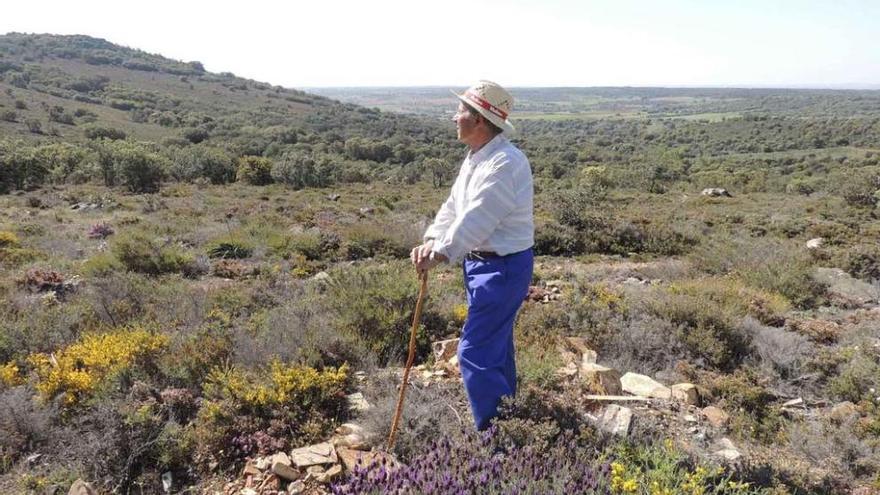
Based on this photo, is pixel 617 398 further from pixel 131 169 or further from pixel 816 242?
pixel 131 169

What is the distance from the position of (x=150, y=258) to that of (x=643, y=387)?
7501mm

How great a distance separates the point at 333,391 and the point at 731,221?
17501 millimetres

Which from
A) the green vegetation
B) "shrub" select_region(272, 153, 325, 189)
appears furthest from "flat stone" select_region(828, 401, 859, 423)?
"shrub" select_region(272, 153, 325, 189)

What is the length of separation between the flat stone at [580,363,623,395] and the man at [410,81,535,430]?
1008 mm

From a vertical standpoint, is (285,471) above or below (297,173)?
above

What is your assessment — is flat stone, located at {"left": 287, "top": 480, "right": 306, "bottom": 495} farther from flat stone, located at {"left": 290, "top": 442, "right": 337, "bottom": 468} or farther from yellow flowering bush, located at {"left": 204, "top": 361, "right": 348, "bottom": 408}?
yellow flowering bush, located at {"left": 204, "top": 361, "right": 348, "bottom": 408}

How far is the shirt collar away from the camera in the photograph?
2.55 meters

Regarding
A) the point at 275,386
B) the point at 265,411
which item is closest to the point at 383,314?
the point at 275,386

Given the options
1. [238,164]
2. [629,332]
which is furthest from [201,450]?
[238,164]

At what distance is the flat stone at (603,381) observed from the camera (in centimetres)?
354

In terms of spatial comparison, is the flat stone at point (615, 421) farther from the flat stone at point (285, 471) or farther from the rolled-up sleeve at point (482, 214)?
the flat stone at point (285, 471)

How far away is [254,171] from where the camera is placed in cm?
3212

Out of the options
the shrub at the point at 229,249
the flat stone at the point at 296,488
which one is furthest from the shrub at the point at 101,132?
the flat stone at the point at 296,488

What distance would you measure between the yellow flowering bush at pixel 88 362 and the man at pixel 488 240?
2.43 metres
